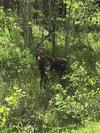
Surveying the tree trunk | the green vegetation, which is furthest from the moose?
the tree trunk

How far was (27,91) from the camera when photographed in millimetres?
8555

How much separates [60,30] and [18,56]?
3.63m

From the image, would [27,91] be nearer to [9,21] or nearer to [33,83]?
[33,83]

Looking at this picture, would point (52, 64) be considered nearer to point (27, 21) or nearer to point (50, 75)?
point (50, 75)

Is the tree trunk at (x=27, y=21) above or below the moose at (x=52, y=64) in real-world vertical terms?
above

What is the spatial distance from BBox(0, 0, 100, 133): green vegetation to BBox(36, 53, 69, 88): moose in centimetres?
9

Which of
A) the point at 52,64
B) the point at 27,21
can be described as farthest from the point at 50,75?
the point at 27,21

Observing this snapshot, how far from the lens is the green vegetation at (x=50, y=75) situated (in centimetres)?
727

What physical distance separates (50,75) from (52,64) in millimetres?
455

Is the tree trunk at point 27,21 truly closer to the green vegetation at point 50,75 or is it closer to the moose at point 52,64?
the green vegetation at point 50,75

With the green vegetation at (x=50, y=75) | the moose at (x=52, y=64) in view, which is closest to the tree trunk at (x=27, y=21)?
the green vegetation at (x=50, y=75)

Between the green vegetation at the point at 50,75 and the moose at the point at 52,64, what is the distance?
90mm

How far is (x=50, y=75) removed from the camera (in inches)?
388

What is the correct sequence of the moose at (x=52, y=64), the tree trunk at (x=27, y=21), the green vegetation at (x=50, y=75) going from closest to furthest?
the green vegetation at (x=50, y=75), the moose at (x=52, y=64), the tree trunk at (x=27, y=21)
